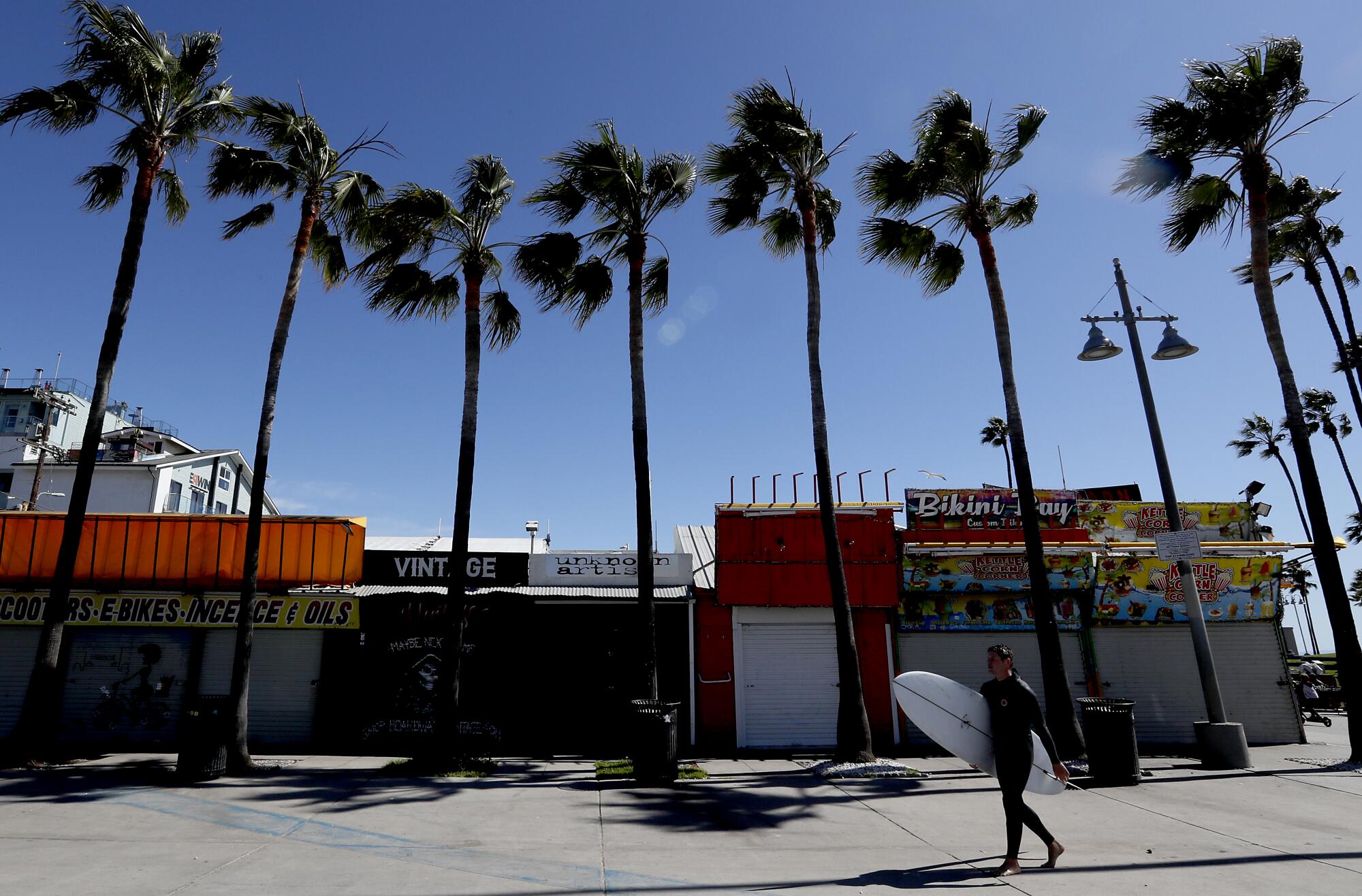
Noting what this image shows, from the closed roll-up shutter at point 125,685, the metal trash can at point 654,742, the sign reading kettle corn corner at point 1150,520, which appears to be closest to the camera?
the metal trash can at point 654,742

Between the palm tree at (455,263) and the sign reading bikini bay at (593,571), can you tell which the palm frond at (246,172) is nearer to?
the palm tree at (455,263)

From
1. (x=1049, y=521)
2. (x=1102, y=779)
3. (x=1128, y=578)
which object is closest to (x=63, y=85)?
(x=1102, y=779)

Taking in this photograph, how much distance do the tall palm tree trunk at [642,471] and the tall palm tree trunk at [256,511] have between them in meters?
6.11

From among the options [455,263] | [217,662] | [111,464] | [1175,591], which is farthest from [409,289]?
[111,464]

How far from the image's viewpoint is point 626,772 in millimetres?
12344

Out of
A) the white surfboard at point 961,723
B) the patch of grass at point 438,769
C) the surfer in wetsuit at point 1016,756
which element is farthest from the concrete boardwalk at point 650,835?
the white surfboard at point 961,723

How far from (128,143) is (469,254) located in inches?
263

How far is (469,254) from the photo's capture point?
1435cm

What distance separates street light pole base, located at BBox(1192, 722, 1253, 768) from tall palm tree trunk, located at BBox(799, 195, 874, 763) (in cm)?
557

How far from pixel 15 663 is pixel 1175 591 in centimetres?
2542

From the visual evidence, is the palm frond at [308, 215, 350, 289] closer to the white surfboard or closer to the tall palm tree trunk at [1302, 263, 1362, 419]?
the white surfboard

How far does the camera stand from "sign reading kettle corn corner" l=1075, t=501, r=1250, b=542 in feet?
60.6

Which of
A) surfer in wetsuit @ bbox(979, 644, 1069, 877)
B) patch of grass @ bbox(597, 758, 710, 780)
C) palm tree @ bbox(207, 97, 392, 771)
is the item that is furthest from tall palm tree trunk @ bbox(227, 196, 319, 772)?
surfer in wetsuit @ bbox(979, 644, 1069, 877)

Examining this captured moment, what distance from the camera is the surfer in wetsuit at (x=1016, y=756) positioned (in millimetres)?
6340
